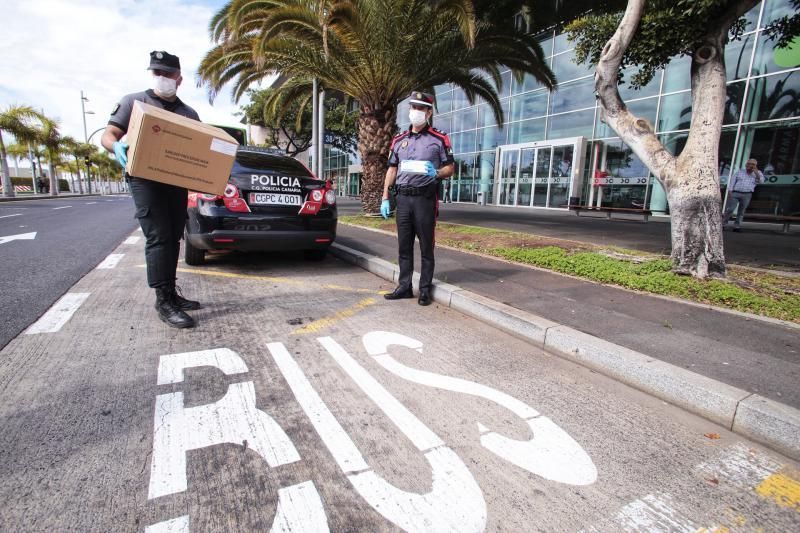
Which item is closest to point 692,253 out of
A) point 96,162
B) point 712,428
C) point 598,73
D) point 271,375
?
point 598,73

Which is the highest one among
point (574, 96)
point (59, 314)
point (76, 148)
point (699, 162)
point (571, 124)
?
point (574, 96)

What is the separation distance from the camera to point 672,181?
4.96m

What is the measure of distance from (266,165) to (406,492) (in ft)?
14.5

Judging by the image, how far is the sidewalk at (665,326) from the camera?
2.58 meters

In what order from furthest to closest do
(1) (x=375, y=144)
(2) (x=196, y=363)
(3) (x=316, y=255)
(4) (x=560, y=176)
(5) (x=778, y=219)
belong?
(4) (x=560, y=176) → (1) (x=375, y=144) → (5) (x=778, y=219) → (3) (x=316, y=255) → (2) (x=196, y=363)

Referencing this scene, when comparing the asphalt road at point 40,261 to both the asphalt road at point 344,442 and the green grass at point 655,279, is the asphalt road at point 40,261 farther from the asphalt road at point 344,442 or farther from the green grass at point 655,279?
the green grass at point 655,279

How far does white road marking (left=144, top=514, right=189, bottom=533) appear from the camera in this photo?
4.59 ft

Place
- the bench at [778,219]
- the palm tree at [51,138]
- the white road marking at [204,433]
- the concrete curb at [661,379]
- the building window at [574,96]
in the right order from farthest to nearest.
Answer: the palm tree at [51,138] < the building window at [574,96] < the bench at [778,219] < the concrete curb at [661,379] < the white road marking at [204,433]

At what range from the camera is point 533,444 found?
1.98m

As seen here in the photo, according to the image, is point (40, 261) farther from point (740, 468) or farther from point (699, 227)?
point (699, 227)

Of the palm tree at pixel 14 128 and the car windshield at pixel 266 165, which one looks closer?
the car windshield at pixel 266 165

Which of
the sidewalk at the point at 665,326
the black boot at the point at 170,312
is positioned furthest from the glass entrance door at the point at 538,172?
the black boot at the point at 170,312

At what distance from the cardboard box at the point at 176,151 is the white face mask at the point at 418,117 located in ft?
5.97

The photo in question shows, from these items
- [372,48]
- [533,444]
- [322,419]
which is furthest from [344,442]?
[372,48]
